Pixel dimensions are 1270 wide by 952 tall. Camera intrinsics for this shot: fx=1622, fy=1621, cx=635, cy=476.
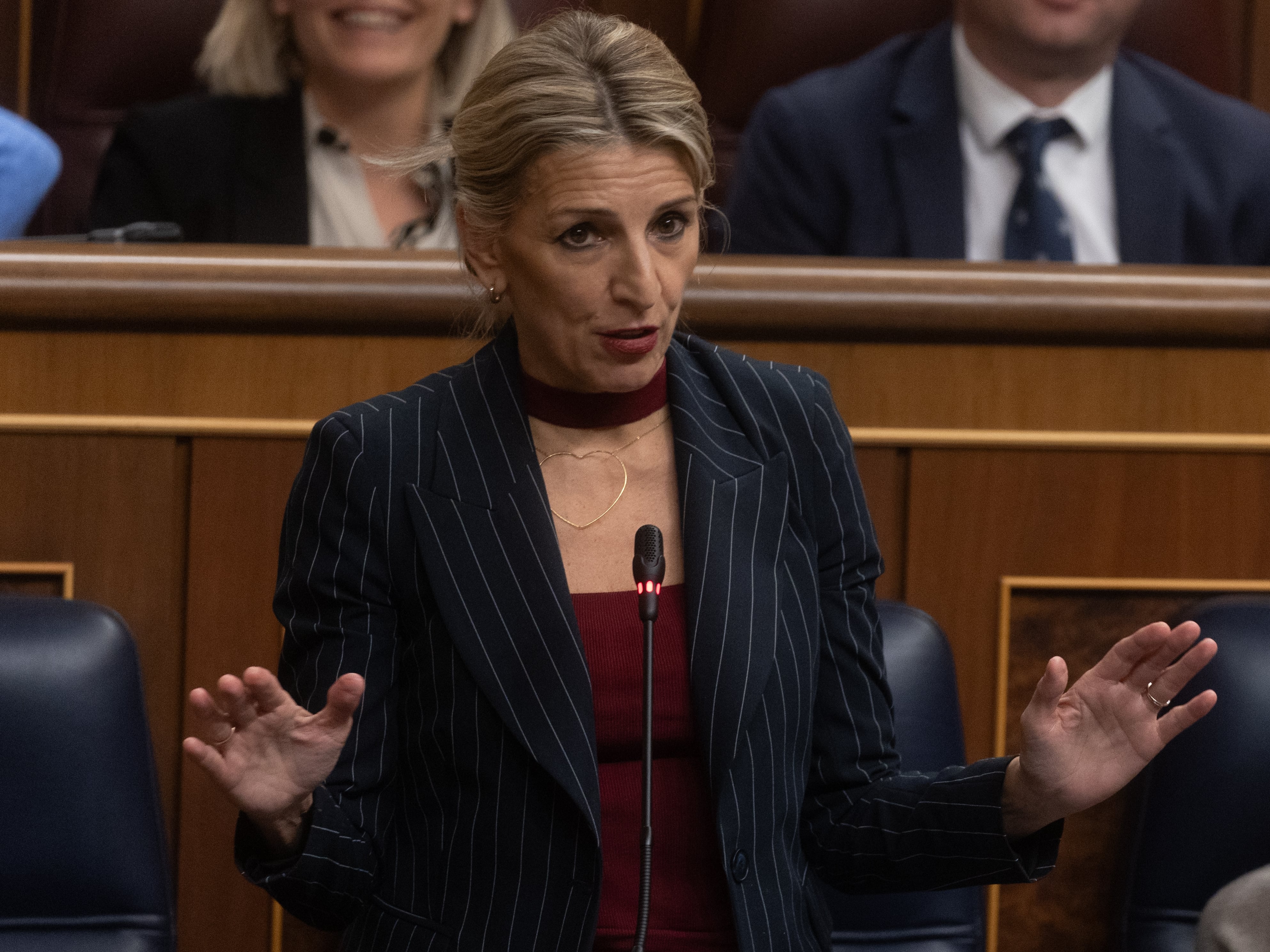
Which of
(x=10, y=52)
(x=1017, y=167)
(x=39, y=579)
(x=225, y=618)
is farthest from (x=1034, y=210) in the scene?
(x=10, y=52)

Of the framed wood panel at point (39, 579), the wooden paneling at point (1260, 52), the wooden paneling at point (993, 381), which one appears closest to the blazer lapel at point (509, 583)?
the wooden paneling at point (993, 381)

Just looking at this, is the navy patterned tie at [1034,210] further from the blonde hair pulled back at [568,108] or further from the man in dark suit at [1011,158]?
the blonde hair pulled back at [568,108]

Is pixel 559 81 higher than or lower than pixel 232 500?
higher

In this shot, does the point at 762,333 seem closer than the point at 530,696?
No

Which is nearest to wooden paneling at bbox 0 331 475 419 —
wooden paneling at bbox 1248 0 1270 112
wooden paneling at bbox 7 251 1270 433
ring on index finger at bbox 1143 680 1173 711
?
wooden paneling at bbox 7 251 1270 433

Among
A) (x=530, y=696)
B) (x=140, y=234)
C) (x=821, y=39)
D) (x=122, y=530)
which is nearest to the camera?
(x=530, y=696)

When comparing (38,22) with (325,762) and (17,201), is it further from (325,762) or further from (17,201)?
(325,762)

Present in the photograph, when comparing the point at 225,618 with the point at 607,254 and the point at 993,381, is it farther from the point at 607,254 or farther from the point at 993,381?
the point at 993,381

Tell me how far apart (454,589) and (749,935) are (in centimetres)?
26

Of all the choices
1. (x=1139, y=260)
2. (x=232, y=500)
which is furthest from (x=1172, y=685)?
(x=1139, y=260)

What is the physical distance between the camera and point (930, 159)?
62.2 inches

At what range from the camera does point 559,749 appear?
914 mm

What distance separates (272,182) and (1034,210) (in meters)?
0.78

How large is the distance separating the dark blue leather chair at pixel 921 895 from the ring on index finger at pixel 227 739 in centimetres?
48
